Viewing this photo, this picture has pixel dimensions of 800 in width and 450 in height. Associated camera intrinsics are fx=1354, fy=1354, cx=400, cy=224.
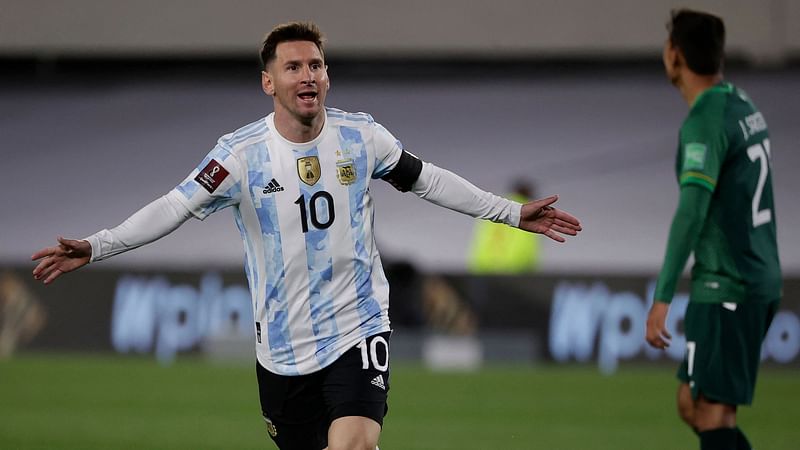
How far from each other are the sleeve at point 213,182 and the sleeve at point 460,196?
814mm

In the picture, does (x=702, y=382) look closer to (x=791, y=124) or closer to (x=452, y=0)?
(x=452, y=0)

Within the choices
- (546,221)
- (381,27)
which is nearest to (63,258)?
(546,221)

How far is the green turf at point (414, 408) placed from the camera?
30.8ft

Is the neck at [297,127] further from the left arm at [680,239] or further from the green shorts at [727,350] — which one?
the green shorts at [727,350]

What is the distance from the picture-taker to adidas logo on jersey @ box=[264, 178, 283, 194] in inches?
222

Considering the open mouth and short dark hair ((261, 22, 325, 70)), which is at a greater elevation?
short dark hair ((261, 22, 325, 70))

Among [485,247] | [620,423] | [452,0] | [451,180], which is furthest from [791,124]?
[451,180]

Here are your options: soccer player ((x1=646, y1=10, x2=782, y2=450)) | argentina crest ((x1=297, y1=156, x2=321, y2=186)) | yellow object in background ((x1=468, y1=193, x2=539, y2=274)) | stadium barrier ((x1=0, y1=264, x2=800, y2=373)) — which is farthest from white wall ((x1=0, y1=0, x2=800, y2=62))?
soccer player ((x1=646, y1=10, x2=782, y2=450))

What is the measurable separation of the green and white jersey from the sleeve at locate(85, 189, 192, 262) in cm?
207

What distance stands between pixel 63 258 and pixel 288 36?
1.33m

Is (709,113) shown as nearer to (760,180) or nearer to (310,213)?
(760,180)

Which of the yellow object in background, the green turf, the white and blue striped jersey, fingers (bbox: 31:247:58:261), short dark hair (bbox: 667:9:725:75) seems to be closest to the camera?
short dark hair (bbox: 667:9:725:75)

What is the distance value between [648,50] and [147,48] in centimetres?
766

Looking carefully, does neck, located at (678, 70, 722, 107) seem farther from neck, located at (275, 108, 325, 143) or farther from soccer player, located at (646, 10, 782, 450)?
neck, located at (275, 108, 325, 143)
